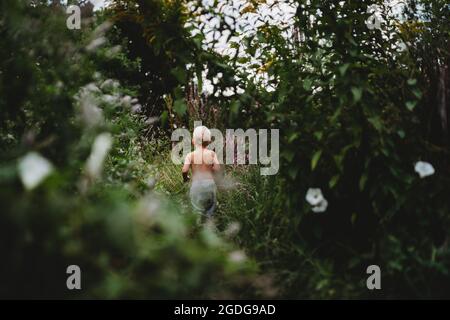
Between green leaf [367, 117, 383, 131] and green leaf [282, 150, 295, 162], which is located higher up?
Result: green leaf [367, 117, 383, 131]

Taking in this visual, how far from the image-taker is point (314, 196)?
85.1 inches

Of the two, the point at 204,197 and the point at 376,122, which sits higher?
the point at 376,122

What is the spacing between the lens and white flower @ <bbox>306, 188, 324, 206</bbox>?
213cm

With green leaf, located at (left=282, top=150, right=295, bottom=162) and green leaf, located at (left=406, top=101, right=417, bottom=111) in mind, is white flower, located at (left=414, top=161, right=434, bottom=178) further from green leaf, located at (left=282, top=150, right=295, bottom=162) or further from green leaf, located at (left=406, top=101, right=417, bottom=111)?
green leaf, located at (left=282, top=150, right=295, bottom=162)

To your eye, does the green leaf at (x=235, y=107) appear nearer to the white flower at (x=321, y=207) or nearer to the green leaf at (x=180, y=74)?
the green leaf at (x=180, y=74)

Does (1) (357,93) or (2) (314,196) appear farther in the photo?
(2) (314,196)

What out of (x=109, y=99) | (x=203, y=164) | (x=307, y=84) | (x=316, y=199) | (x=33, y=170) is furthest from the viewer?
(x=203, y=164)

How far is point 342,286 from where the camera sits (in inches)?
84.3

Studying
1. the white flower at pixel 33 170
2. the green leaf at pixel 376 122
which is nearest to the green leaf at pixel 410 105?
the green leaf at pixel 376 122

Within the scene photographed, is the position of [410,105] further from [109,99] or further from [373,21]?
[109,99]

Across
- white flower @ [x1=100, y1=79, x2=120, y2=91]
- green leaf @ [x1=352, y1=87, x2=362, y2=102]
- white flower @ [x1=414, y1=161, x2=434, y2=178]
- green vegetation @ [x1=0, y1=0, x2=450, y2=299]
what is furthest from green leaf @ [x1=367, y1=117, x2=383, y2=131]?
white flower @ [x1=100, y1=79, x2=120, y2=91]

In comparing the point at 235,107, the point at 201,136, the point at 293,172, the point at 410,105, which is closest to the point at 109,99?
the point at 235,107

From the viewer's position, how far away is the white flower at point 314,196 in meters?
2.13
